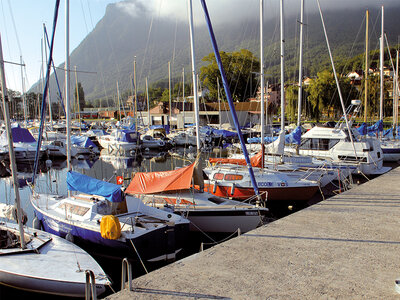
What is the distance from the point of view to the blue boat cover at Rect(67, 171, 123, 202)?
1133cm

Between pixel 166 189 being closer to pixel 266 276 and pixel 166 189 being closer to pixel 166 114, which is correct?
pixel 266 276

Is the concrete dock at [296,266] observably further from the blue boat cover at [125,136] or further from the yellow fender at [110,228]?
the blue boat cover at [125,136]

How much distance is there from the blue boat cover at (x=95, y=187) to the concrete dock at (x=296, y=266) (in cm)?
477

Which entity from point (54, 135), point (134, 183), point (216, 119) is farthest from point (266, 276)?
point (216, 119)

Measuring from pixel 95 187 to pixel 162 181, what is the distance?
274cm

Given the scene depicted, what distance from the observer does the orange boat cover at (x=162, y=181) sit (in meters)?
13.3

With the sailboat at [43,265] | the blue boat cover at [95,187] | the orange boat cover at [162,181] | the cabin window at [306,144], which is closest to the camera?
the sailboat at [43,265]

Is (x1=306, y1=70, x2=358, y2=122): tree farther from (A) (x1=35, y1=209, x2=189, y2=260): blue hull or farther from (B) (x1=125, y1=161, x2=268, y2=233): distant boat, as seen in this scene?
(A) (x1=35, y1=209, x2=189, y2=260): blue hull

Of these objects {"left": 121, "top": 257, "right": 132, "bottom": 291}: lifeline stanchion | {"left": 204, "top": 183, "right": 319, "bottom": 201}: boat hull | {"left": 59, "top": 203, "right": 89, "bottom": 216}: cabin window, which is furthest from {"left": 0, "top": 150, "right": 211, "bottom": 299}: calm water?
{"left": 121, "top": 257, "right": 132, "bottom": 291}: lifeline stanchion

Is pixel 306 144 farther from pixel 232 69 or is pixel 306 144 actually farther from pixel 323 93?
pixel 232 69

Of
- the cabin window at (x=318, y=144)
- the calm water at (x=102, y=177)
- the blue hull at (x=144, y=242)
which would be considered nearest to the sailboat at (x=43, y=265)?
the calm water at (x=102, y=177)

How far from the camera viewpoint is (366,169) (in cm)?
2245

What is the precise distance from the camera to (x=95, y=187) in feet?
39.0

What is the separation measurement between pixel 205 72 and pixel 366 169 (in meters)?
60.8
